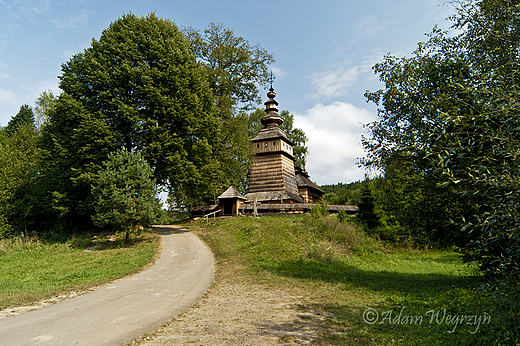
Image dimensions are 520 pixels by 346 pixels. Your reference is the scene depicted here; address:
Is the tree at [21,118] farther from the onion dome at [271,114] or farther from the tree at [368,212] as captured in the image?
the tree at [368,212]

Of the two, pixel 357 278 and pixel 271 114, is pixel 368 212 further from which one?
pixel 271 114

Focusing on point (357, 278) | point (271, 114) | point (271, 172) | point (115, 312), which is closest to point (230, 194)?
point (271, 172)

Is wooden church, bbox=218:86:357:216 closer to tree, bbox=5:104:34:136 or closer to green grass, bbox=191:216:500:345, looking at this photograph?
green grass, bbox=191:216:500:345

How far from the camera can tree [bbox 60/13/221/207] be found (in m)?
24.5

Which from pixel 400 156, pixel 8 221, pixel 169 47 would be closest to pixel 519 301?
pixel 400 156

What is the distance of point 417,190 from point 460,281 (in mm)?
3853

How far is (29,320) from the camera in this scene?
7391 mm

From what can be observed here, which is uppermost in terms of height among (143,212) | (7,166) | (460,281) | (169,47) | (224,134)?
(169,47)

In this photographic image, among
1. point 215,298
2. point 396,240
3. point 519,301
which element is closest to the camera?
point 519,301

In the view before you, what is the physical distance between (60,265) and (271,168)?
23.7 meters

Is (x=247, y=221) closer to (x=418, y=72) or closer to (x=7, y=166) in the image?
(x=418, y=72)

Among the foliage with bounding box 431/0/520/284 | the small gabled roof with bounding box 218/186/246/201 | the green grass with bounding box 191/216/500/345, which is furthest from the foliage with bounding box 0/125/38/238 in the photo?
the foliage with bounding box 431/0/520/284

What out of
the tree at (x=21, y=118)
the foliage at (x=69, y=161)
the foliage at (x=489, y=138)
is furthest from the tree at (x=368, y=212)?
the tree at (x=21, y=118)

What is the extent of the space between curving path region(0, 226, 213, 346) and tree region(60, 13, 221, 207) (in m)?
12.5
